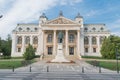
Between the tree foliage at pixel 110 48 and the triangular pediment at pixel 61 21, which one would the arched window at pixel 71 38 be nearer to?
the triangular pediment at pixel 61 21

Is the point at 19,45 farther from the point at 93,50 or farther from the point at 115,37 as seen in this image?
the point at 115,37

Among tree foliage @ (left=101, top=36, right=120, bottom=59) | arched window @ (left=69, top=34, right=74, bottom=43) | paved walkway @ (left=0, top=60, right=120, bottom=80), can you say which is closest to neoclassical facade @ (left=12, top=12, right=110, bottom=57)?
arched window @ (left=69, top=34, right=74, bottom=43)

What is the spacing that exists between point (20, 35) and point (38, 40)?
912 cm

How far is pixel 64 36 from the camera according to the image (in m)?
87.4

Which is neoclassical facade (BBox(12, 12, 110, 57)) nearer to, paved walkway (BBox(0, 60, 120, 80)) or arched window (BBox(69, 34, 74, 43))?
arched window (BBox(69, 34, 74, 43))

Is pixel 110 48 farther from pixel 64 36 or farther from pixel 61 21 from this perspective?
pixel 61 21

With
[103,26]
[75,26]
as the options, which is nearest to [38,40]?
[75,26]

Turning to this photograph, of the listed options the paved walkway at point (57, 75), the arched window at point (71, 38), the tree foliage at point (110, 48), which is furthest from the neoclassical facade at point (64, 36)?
the paved walkway at point (57, 75)

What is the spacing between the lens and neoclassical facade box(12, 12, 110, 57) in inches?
3312

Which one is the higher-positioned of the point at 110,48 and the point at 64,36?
the point at 64,36

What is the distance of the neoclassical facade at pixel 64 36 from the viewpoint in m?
84.1

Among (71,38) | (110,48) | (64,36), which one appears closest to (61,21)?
(64,36)

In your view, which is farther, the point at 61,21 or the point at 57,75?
the point at 61,21

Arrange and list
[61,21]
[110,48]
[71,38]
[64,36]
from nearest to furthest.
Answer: [110,48], [61,21], [64,36], [71,38]
